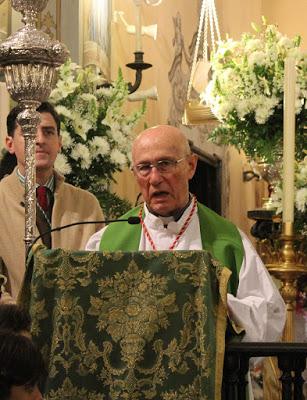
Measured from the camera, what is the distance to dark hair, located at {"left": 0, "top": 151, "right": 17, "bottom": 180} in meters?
4.62

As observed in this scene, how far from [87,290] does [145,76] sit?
4694 millimetres

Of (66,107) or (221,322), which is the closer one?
(221,322)

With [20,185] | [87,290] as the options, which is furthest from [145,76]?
[87,290]

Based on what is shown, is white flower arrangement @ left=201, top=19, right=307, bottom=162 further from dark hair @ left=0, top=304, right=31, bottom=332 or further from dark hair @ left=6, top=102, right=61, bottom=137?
dark hair @ left=0, top=304, right=31, bottom=332

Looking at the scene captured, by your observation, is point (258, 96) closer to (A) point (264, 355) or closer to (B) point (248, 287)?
(B) point (248, 287)

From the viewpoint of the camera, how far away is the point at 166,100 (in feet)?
26.7

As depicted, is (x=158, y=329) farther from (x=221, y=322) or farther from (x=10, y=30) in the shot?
(x=10, y=30)

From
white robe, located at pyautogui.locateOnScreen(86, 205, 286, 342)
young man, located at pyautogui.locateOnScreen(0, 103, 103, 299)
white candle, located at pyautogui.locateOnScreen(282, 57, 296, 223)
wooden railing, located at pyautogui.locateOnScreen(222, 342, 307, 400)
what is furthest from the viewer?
young man, located at pyautogui.locateOnScreen(0, 103, 103, 299)

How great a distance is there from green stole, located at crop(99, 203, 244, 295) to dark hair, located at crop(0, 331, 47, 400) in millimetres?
1293

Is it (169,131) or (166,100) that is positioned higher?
(166,100)

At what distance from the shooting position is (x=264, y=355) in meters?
2.90

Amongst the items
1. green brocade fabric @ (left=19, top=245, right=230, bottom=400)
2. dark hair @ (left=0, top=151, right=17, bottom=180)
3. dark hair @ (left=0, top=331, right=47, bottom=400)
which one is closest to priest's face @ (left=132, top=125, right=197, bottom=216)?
green brocade fabric @ (left=19, top=245, right=230, bottom=400)

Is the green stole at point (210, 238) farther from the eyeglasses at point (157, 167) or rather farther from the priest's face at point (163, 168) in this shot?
the eyeglasses at point (157, 167)

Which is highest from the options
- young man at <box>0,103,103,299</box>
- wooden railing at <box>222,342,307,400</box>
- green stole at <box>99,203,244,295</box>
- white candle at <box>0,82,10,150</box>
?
white candle at <box>0,82,10,150</box>
